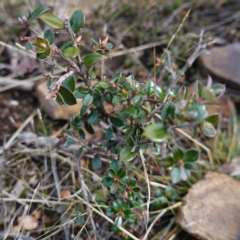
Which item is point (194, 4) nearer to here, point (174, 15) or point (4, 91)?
point (174, 15)

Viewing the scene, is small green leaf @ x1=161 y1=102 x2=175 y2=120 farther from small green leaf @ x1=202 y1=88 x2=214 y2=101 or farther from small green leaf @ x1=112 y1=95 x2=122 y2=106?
small green leaf @ x1=112 y1=95 x2=122 y2=106

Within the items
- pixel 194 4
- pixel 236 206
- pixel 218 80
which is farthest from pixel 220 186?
pixel 194 4

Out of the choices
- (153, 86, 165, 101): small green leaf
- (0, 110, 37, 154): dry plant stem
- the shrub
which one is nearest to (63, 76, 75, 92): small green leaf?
the shrub

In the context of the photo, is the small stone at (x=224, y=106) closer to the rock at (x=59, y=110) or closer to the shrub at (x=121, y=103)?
the rock at (x=59, y=110)

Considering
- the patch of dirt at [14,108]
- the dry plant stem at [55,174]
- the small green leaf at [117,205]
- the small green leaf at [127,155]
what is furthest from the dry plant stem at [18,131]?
the small green leaf at [127,155]

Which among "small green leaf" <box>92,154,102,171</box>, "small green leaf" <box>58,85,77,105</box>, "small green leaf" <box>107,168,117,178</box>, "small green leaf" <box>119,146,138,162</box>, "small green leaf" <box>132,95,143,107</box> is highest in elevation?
"small green leaf" <box>58,85,77,105</box>

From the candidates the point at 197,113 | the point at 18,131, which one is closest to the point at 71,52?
the point at 197,113
